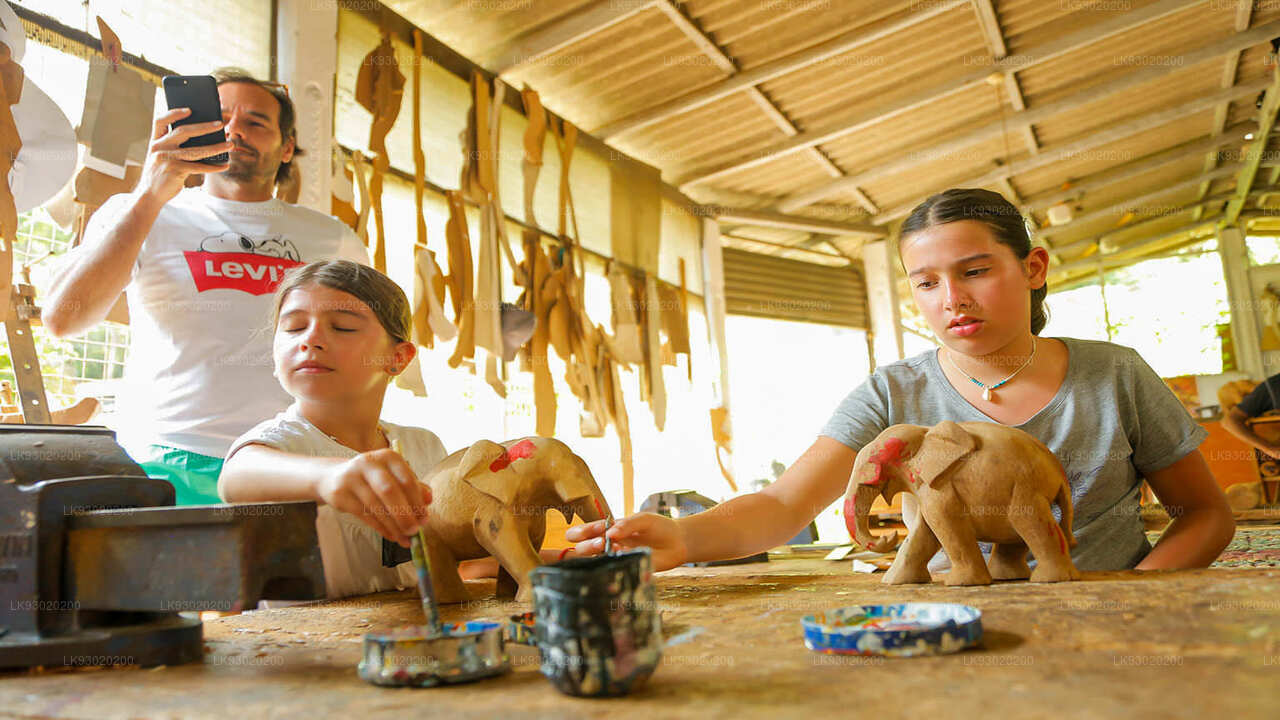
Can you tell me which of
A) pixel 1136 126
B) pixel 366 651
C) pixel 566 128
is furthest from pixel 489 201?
pixel 1136 126

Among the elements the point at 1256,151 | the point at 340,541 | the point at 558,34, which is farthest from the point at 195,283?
the point at 1256,151

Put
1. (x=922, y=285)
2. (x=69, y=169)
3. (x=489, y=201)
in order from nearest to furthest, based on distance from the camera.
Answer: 1. (x=922, y=285)
2. (x=69, y=169)
3. (x=489, y=201)

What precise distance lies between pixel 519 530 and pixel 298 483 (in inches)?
14.2

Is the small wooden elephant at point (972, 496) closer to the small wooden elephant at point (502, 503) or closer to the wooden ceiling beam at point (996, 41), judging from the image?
the small wooden elephant at point (502, 503)

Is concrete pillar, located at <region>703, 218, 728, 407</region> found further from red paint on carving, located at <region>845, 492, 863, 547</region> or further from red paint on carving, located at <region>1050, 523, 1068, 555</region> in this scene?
red paint on carving, located at <region>1050, 523, 1068, 555</region>

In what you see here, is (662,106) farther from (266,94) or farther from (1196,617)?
(1196,617)

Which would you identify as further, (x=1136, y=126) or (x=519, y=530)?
(x=1136, y=126)

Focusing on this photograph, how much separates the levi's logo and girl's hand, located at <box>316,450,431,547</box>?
1.12 meters

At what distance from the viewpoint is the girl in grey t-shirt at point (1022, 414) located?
1.57 m

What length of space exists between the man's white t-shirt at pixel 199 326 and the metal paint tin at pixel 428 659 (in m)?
1.26

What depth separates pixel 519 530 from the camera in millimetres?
1439

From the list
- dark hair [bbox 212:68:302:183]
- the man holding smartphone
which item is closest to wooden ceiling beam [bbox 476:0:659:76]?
dark hair [bbox 212:68:302:183]

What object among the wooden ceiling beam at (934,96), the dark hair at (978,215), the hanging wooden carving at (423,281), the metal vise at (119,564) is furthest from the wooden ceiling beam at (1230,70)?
the metal vise at (119,564)

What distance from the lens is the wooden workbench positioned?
64cm
